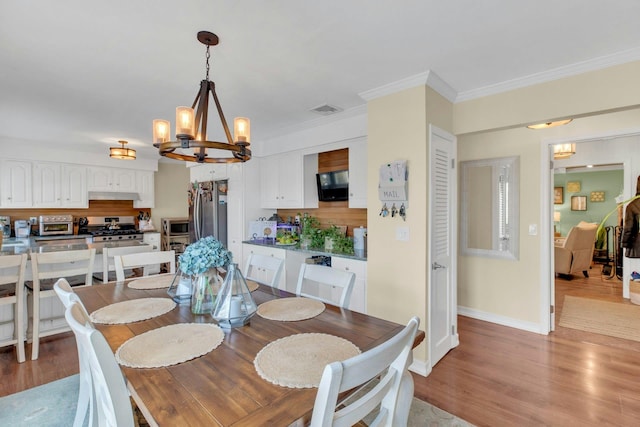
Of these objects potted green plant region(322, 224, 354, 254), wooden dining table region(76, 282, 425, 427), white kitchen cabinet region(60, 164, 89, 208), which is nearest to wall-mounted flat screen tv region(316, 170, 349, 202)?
potted green plant region(322, 224, 354, 254)

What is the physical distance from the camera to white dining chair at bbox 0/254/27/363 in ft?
8.53

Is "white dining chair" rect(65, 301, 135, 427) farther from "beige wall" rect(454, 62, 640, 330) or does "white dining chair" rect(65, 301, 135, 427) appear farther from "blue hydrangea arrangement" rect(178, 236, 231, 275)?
"beige wall" rect(454, 62, 640, 330)

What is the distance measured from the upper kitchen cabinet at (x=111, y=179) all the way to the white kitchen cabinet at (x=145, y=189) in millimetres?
85

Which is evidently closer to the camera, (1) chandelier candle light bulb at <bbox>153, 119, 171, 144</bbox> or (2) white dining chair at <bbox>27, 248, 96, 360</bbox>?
(1) chandelier candle light bulb at <bbox>153, 119, 171, 144</bbox>

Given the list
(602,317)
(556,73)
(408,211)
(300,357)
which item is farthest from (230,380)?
(602,317)

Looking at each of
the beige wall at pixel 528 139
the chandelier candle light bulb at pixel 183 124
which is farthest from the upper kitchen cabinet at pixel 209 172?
the beige wall at pixel 528 139

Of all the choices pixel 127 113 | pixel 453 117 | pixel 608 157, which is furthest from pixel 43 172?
pixel 608 157

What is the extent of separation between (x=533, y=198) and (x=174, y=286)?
3.49 metres

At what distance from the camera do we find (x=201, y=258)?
1693 millimetres

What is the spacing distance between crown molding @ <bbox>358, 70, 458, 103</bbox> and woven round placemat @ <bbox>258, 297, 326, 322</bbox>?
179 cm

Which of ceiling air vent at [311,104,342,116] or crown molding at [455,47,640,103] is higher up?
ceiling air vent at [311,104,342,116]

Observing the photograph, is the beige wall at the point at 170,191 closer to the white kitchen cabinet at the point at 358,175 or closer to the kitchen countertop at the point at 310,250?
the kitchen countertop at the point at 310,250

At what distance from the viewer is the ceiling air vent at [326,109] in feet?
10.4

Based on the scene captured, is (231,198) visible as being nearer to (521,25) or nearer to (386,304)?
(386,304)
